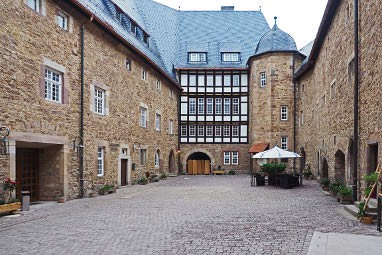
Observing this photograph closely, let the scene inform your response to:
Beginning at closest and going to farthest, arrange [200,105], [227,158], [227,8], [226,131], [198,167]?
[227,158], [226,131], [200,105], [198,167], [227,8]

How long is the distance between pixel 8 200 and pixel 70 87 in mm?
5080

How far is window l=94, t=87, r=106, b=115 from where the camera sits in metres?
16.6

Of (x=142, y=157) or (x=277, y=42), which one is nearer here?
(x=142, y=157)

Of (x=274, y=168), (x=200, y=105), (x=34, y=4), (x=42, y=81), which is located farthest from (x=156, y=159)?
(x=34, y=4)

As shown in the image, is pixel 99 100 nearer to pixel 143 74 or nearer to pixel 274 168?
pixel 143 74

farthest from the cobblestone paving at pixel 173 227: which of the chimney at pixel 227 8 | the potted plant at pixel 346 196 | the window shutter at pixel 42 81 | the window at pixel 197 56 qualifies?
the chimney at pixel 227 8

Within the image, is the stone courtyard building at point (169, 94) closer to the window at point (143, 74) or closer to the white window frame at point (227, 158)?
the white window frame at point (227, 158)

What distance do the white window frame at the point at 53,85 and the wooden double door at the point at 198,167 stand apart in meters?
21.1

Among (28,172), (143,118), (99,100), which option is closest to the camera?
(28,172)

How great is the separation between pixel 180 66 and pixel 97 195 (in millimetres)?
19781

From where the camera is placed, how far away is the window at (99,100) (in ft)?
54.5

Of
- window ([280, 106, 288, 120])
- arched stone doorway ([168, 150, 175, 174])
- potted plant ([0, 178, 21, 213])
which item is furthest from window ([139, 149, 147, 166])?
potted plant ([0, 178, 21, 213])

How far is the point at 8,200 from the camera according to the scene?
34.5 ft

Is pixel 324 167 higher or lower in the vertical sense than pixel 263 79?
lower
